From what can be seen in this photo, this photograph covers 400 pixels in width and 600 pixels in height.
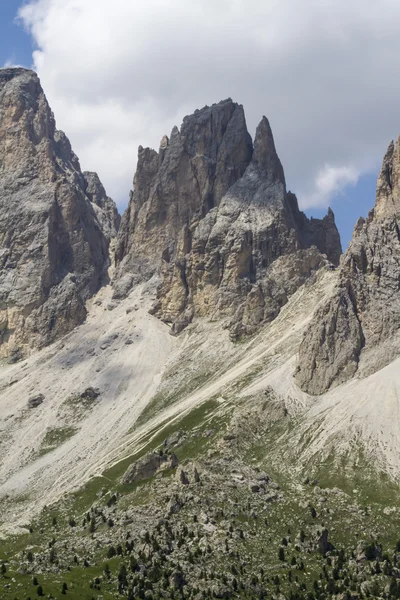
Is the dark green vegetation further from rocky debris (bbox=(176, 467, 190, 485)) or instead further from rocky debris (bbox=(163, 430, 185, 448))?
rocky debris (bbox=(163, 430, 185, 448))

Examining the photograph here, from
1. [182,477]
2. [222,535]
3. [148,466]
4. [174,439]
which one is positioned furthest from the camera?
[174,439]

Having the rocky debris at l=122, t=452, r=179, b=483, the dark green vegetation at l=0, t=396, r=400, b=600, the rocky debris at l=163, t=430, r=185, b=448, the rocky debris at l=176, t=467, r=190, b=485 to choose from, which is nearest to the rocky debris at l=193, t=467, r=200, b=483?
the dark green vegetation at l=0, t=396, r=400, b=600

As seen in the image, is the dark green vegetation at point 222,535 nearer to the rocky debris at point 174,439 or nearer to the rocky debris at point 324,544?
the rocky debris at point 324,544

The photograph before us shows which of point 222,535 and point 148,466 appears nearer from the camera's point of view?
point 222,535

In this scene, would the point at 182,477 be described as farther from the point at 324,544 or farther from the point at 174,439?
the point at 324,544

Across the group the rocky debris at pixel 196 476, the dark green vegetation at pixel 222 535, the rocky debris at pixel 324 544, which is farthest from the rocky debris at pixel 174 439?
the rocky debris at pixel 324 544

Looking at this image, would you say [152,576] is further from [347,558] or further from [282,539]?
[347,558]

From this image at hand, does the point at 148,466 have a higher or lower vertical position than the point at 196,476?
higher

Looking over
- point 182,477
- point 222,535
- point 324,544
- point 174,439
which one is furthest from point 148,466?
point 324,544

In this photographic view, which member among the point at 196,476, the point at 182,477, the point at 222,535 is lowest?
the point at 222,535
